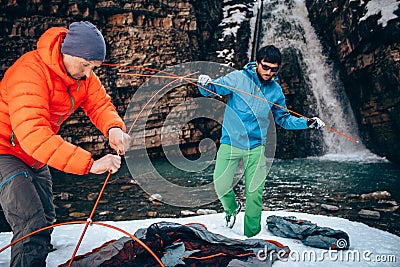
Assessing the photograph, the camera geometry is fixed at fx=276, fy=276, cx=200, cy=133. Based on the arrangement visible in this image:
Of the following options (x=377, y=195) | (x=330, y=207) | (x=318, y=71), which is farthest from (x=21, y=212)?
(x=318, y=71)

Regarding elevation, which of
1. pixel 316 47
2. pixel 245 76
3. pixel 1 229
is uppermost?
pixel 316 47

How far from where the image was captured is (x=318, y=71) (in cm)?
1309

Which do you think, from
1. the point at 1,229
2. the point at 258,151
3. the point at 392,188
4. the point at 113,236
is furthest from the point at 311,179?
the point at 1,229

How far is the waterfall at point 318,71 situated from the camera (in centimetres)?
1245

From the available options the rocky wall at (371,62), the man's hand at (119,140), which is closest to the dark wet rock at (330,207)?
the man's hand at (119,140)

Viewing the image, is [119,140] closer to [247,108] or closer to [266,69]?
[247,108]

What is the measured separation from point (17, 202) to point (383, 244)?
3.88m

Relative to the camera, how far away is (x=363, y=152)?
12.0m

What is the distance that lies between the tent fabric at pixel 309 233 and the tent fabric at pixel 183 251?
45 cm

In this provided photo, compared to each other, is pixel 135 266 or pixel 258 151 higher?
pixel 258 151

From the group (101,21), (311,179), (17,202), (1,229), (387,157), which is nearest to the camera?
(17,202)

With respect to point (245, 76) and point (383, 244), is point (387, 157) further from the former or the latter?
point (245, 76)

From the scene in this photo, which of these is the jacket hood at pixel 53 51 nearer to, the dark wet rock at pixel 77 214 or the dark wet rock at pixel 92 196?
the dark wet rock at pixel 77 214

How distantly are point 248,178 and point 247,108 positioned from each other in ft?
3.05
